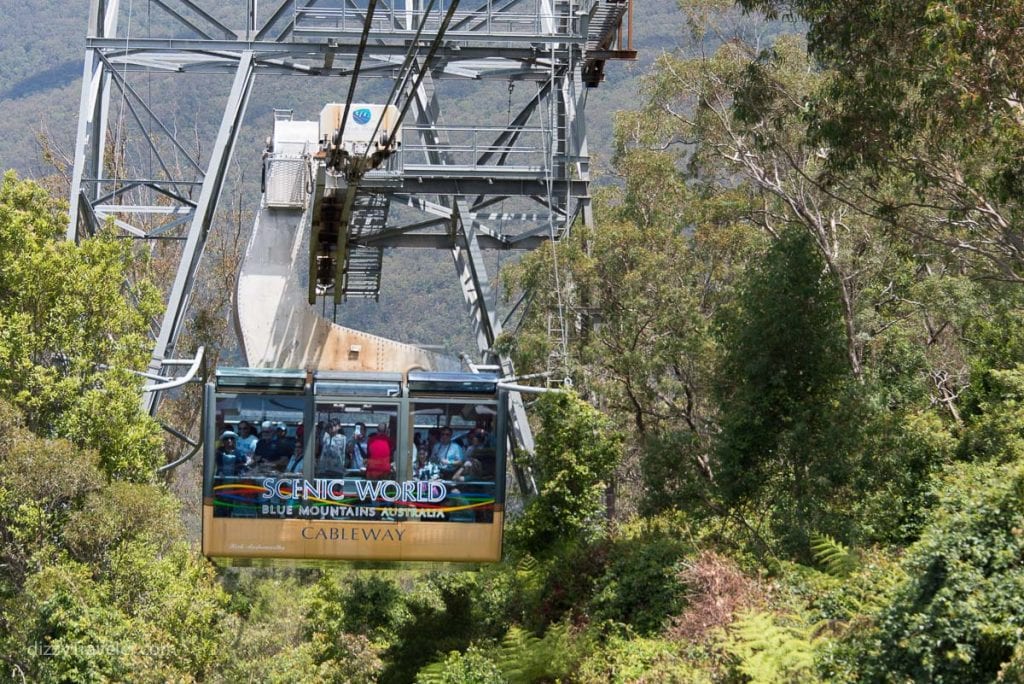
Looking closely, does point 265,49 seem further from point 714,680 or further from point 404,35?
point 714,680

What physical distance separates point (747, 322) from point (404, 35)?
8.56m

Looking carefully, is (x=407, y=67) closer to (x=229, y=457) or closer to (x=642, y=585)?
(x=229, y=457)

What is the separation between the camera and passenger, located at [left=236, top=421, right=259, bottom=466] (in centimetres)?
1734

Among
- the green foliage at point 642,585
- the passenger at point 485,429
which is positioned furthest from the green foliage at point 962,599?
the green foliage at point 642,585

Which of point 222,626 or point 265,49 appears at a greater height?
point 265,49

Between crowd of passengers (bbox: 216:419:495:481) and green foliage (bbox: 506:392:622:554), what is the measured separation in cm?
561

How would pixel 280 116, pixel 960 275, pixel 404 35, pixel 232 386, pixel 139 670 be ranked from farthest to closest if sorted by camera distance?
1. pixel 960 275
2. pixel 404 35
3. pixel 280 116
4. pixel 139 670
5. pixel 232 386

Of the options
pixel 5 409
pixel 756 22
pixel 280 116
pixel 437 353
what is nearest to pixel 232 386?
pixel 5 409

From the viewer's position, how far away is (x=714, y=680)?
15703mm

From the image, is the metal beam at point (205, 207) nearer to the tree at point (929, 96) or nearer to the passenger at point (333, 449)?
the passenger at point (333, 449)

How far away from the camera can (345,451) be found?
1753cm

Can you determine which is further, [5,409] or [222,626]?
[222,626]

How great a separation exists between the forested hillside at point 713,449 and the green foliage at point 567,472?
0.06 metres

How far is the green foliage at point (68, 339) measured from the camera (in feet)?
71.2
